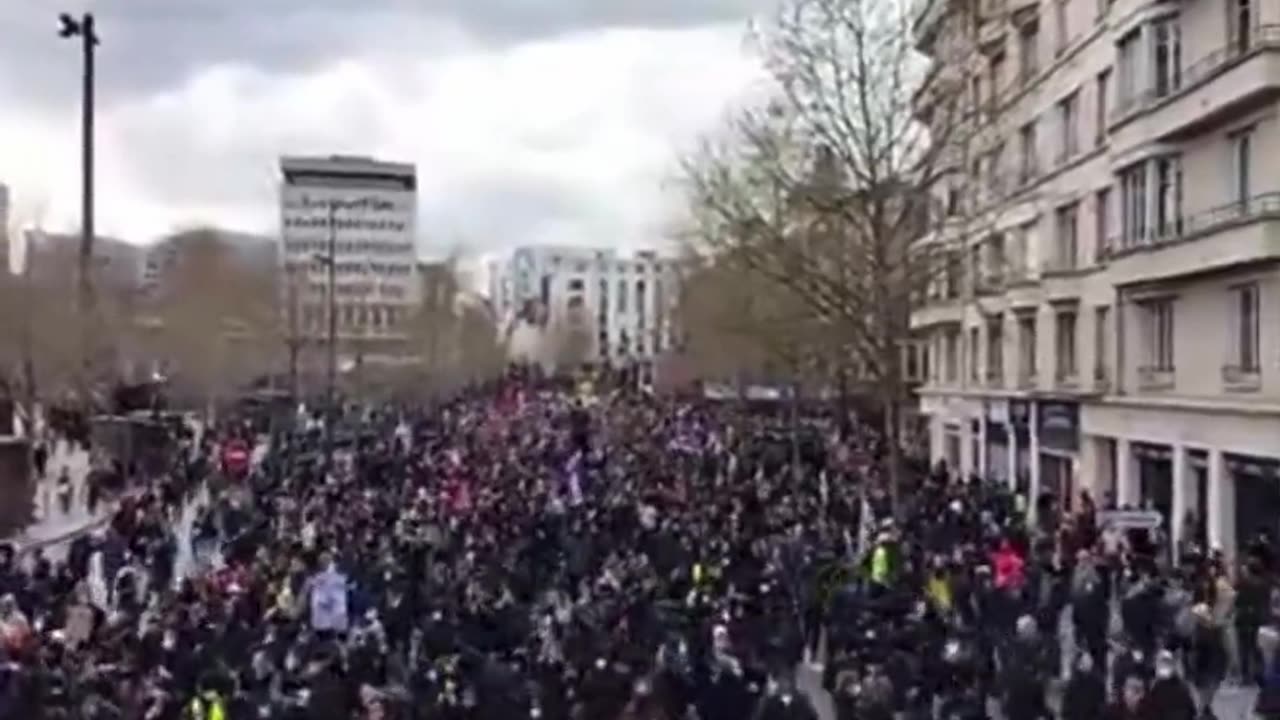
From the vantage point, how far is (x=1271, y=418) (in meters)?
27.4

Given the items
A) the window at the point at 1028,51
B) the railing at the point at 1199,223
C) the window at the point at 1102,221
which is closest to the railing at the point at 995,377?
the window at the point at 1028,51

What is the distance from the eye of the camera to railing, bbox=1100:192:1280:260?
1084 inches

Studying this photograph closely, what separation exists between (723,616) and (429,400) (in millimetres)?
73696

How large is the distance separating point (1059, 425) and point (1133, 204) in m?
7.07

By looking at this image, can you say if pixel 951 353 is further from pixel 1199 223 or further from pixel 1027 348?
pixel 1199 223

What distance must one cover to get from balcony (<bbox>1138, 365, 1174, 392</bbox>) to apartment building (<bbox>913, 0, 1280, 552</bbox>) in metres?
0.05

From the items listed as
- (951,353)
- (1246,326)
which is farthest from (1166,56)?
(951,353)

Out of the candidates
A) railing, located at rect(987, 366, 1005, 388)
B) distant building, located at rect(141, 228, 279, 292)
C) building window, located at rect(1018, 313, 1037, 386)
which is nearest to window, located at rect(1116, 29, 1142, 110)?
building window, located at rect(1018, 313, 1037, 386)

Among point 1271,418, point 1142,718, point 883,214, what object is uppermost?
point 883,214

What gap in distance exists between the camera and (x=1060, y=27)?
1668 inches

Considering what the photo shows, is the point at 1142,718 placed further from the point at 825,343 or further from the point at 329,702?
the point at 825,343

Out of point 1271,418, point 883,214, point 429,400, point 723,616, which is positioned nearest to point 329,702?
point 723,616

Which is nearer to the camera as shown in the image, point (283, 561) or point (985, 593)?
point (985, 593)

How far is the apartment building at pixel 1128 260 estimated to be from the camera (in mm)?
28703
